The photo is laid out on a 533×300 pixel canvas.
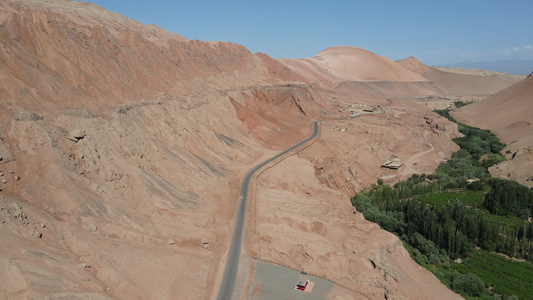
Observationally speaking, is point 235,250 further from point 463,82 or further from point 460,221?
point 463,82

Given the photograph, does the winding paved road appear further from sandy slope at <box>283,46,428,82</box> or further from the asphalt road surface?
Answer: sandy slope at <box>283,46,428,82</box>

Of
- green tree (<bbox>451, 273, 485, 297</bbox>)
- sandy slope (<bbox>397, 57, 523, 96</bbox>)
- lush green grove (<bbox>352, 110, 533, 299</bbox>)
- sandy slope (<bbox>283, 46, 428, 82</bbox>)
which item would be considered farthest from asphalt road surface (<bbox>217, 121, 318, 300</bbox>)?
sandy slope (<bbox>397, 57, 523, 96</bbox>)

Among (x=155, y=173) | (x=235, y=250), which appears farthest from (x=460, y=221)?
(x=155, y=173)

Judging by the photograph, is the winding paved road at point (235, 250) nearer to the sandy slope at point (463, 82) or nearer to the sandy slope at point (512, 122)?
the sandy slope at point (512, 122)

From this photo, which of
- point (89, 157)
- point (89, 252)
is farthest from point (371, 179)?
point (89, 252)

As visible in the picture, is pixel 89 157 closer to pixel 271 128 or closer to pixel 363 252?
pixel 363 252

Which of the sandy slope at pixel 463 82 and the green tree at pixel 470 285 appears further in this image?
the sandy slope at pixel 463 82

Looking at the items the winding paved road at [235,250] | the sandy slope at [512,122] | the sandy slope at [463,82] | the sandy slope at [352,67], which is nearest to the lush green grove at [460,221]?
the sandy slope at [512,122]
